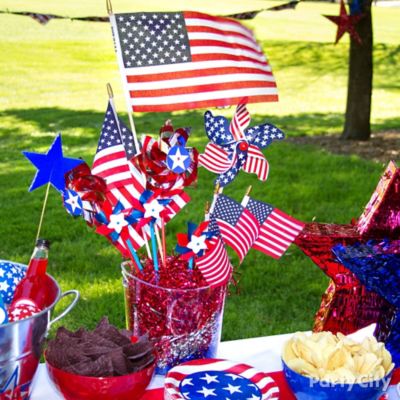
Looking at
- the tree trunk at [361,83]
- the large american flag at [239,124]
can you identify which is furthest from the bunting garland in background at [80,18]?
the tree trunk at [361,83]

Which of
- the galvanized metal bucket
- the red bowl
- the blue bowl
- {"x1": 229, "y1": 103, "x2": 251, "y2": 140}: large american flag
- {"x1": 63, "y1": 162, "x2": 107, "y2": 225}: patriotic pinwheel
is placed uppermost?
{"x1": 229, "y1": 103, "x2": 251, "y2": 140}: large american flag

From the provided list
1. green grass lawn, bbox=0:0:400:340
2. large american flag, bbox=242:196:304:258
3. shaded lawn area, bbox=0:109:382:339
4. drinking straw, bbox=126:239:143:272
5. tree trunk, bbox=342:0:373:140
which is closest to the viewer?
drinking straw, bbox=126:239:143:272

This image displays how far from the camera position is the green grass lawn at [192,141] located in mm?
3936

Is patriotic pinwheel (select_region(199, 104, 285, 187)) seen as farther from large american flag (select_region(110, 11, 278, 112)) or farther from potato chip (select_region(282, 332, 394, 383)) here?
potato chip (select_region(282, 332, 394, 383))

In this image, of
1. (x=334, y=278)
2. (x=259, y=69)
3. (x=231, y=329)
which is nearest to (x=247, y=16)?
(x=231, y=329)

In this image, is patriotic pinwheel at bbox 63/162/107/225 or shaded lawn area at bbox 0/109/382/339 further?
shaded lawn area at bbox 0/109/382/339

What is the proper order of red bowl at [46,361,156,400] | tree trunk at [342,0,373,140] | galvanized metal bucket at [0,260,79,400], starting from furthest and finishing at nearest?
1. tree trunk at [342,0,373,140]
2. red bowl at [46,361,156,400]
3. galvanized metal bucket at [0,260,79,400]

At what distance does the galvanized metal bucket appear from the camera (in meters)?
1.15

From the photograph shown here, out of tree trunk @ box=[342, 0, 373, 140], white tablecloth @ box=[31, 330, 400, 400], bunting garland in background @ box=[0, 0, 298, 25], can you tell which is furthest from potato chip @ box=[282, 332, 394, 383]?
tree trunk @ box=[342, 0, 373, 140]

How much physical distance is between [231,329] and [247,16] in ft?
4.93

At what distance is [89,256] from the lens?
4.34 metres

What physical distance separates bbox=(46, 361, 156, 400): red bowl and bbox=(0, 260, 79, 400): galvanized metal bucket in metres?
0.05

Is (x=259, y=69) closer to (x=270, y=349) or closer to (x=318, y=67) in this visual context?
(x=270, y=349)

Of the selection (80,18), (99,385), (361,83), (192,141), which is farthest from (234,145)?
(361,83)
